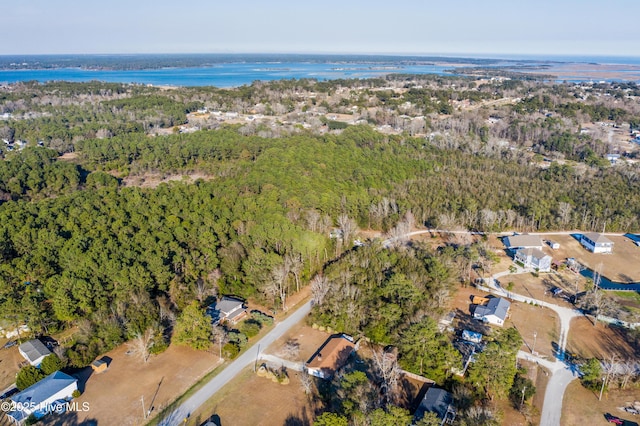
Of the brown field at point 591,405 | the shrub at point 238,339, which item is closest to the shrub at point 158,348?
the shrub at point 238,339

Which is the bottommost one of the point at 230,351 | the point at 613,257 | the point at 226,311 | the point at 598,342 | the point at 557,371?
the point at 613,257

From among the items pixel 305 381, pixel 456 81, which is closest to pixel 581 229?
pixel 305 381

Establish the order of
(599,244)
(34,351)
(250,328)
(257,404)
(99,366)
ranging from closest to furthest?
(257,404) → (99,366) → (34,351) → (250,328) → (599,244)

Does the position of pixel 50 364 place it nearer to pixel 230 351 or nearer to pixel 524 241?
pixel 230 351

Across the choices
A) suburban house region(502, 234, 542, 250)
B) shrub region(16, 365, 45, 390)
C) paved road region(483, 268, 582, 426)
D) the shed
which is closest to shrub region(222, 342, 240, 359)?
the shed

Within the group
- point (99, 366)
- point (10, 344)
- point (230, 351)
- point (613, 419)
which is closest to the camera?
point (613, 419)

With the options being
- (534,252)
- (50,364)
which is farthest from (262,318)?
(534,252)

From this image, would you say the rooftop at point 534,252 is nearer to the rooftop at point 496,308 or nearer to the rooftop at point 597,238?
the rooftop at point 597,238
